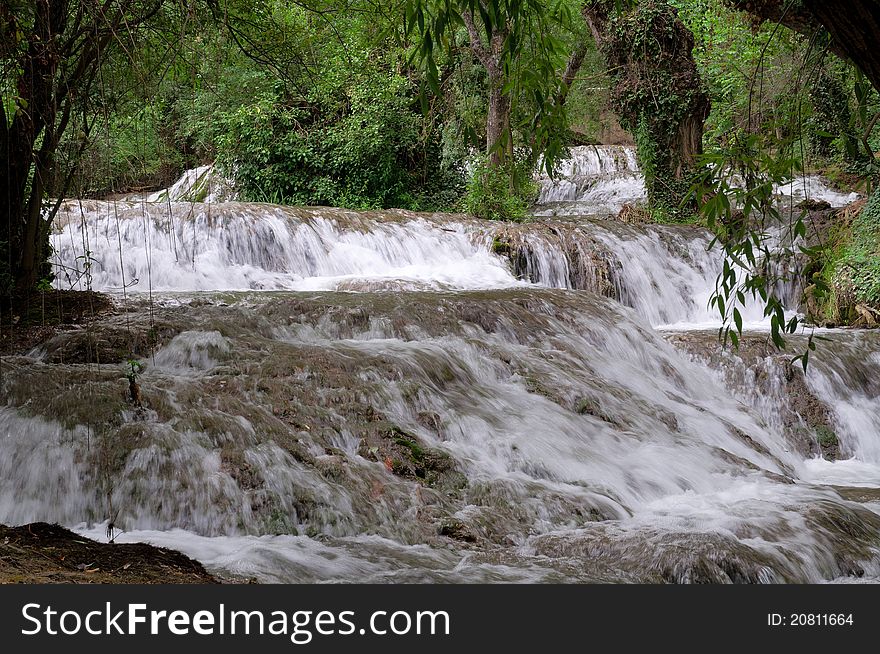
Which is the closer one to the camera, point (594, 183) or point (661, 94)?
point (661, 94)

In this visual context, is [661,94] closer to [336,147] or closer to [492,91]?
[492,91]

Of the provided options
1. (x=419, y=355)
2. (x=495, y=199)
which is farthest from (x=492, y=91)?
(x=419, y=355)

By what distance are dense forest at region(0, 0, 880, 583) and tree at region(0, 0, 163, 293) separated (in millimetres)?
40

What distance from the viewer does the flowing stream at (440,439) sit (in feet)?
15.2

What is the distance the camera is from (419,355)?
7.10 metres

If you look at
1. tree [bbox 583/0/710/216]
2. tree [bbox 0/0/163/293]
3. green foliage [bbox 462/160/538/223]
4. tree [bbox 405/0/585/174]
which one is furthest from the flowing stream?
tree [bbox 583/0/710/216]

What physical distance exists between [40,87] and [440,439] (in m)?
3.68

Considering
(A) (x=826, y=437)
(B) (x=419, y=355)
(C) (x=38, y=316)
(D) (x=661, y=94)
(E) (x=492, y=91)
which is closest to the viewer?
(B) (x=419, y=355)

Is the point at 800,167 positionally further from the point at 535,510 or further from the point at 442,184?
the point at 442,184

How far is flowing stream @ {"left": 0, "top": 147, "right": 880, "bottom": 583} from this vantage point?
463 cm

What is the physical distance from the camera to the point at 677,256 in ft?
46.9

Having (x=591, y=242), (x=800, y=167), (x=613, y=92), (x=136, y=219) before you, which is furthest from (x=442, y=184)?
(x=800, y=167)

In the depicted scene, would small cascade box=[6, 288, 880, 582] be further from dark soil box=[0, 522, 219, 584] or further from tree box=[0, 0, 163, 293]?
tree box=[0, 0, 163, 293]

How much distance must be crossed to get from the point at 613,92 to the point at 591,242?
642cm
